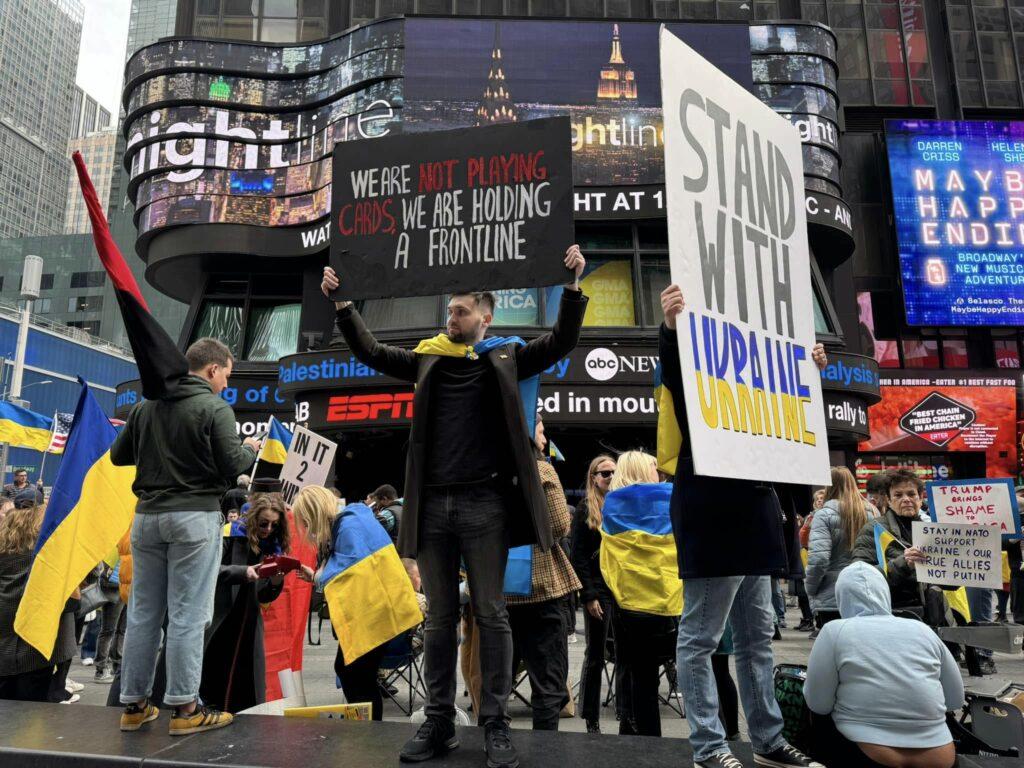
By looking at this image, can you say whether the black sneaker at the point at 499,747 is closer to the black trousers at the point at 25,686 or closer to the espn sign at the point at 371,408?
the black trousers at the point at 25,686

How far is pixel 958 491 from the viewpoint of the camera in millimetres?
7617

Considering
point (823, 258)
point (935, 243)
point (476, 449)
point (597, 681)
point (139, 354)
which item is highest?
point (935, 243)

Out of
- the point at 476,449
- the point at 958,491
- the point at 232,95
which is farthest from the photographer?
the point at 232,95

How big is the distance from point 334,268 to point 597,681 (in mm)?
3445

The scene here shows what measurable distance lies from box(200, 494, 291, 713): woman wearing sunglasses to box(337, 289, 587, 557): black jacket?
172 centimetres

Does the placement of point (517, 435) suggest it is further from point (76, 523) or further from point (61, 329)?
point (61, 329)

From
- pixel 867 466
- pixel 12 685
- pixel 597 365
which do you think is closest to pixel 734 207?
pixel 12 685

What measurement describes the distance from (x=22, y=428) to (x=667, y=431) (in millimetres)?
13279

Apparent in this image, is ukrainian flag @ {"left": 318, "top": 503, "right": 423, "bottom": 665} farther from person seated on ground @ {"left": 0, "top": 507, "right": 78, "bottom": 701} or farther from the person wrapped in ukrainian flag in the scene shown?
person seated on ground @ {"left": 0, "top": 507, "right": 78, "bottom": 701}

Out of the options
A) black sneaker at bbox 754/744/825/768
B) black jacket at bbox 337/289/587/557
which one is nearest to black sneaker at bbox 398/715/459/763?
black jacket at bbox 337/289/587/557

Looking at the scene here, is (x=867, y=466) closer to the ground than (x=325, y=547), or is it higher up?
higher up

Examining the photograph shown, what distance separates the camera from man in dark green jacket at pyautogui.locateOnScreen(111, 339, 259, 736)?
3.74 m

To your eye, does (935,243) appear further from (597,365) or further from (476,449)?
(476,449)

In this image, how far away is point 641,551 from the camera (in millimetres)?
5094
